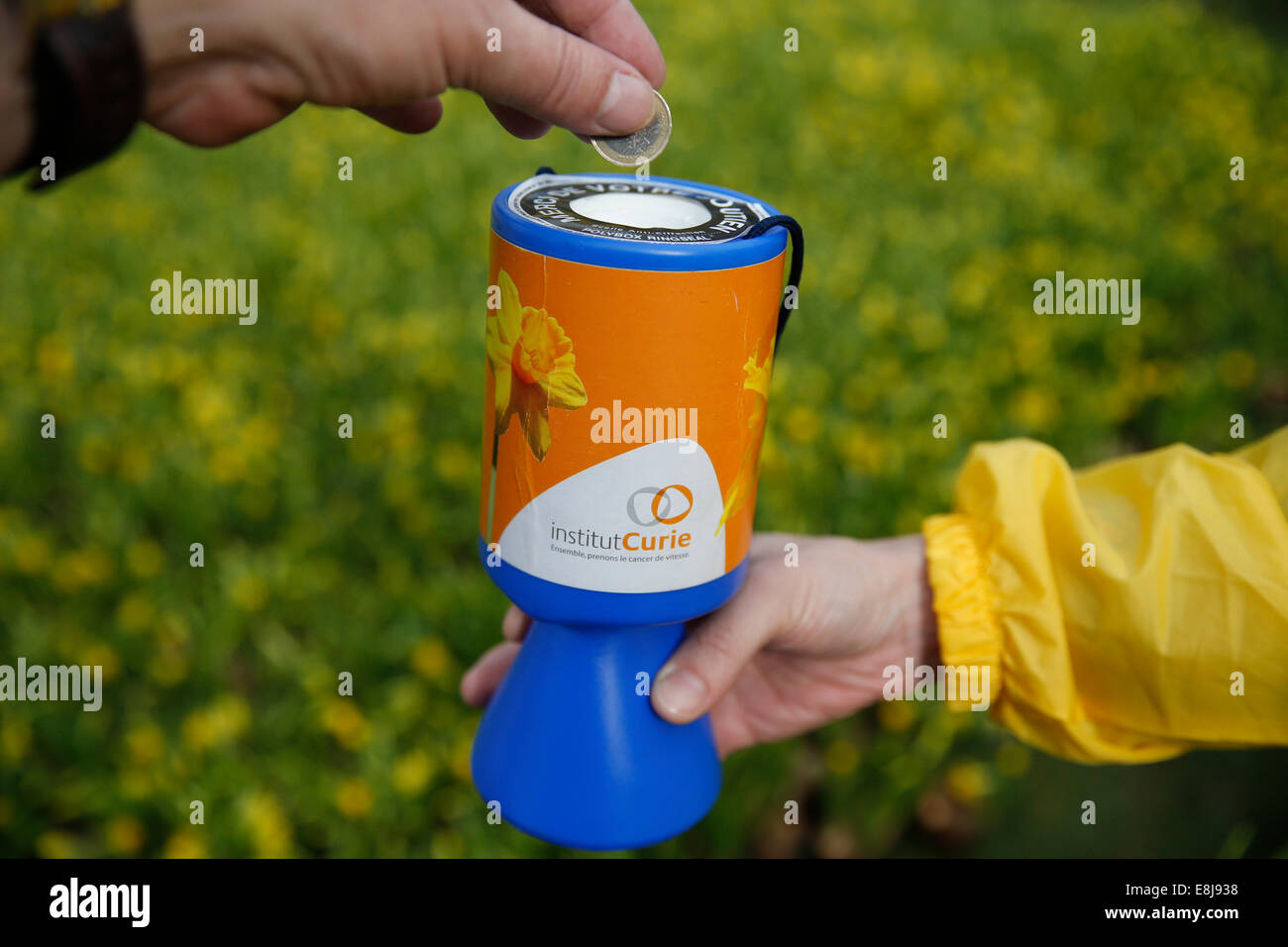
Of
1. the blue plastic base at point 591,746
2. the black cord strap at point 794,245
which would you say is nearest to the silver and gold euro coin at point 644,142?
the black cord strap at point 794,245

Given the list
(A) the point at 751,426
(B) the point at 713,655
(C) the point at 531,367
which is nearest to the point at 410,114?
(C) the point at 531,367

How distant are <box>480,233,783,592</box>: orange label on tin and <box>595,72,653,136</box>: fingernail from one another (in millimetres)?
181

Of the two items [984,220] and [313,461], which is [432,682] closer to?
[313,461]

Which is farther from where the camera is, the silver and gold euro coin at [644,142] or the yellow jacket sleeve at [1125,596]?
the yellow jacket sleeve at [1125,596]

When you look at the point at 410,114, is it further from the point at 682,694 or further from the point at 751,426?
the point at 682,694

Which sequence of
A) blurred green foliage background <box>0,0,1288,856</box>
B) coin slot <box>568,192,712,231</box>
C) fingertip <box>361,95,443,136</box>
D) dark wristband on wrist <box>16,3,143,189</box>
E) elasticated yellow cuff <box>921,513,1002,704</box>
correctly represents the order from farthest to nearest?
1. blurred green foliage background <box>0,0,1288,856</box>
2. elasticated yellow cuff <box>921,513,1002,704</box>
3. fingertip <box>361,95,443,136</box>
4. coin slot <box>568,192,712,231</box>
5. dark wristband on wrist <box>16,3,143,189</box>

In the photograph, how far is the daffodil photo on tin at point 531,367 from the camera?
3.92ft

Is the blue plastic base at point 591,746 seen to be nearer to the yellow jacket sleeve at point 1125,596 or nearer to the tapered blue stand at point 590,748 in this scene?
the tapered blue stand at point 590,748

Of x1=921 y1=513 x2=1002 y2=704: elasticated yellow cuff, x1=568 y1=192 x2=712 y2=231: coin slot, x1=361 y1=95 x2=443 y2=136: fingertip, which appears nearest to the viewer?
x1=568 y1=192 x2=712 y2=231: coin slot

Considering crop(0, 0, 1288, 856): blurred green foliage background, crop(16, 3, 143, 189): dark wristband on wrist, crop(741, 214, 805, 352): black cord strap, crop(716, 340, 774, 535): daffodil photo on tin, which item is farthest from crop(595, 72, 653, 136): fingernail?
crop(0, 0, 1288, 856): blurred green foliage background

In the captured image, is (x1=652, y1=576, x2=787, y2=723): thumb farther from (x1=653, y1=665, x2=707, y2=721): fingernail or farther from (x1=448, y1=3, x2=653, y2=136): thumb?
(x1=448, y1=3, x2=653, y2=136): thumb

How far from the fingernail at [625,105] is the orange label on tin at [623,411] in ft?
0.59

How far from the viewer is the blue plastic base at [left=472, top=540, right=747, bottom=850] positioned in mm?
1402

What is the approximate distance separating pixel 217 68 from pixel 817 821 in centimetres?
175
